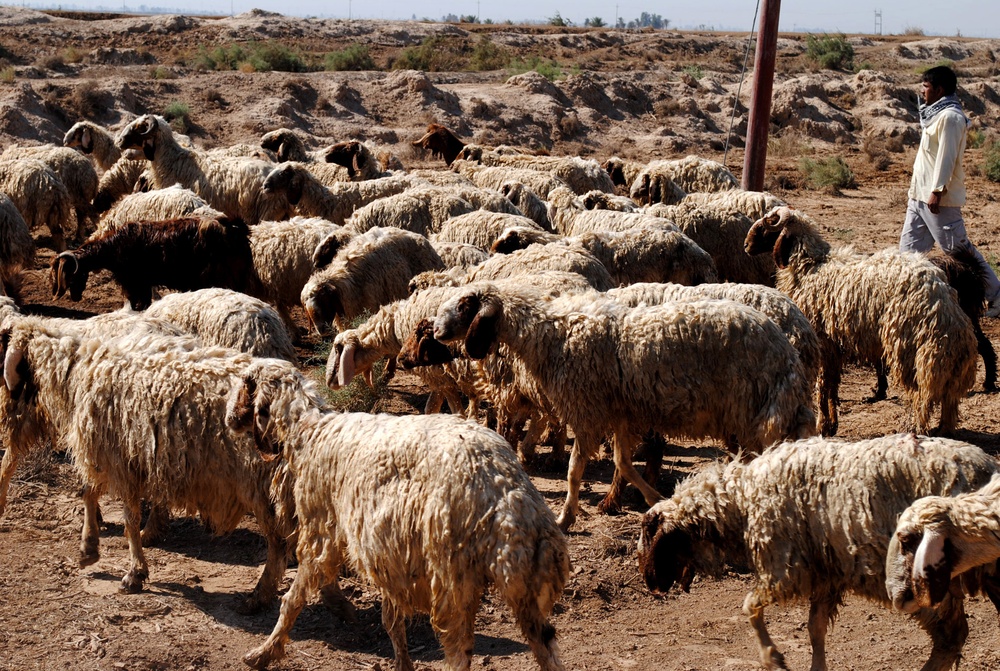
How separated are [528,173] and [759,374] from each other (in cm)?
792

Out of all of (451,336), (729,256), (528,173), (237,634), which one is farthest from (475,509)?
(528,173)

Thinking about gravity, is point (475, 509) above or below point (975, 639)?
above

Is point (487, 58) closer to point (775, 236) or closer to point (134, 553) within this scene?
point (775, 236)

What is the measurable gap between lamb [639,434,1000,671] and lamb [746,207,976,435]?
3.09 m

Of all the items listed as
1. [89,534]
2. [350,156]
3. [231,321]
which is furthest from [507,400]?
[350,156]

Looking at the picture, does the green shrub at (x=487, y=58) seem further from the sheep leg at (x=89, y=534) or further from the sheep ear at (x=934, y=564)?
the sheep ear at (x=934, y=564)

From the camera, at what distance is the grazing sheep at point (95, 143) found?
52.5 feet

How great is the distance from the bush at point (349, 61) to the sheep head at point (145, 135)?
20495 millimetres

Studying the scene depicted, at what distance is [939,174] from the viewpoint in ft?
32.7

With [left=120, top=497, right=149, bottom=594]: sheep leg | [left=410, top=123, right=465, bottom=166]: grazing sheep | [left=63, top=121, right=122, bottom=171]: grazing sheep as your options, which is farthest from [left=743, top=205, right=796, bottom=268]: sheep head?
[left=63, top=121, right=122, bottom=171]: grazing sheep

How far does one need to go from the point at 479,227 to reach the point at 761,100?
570 centimetres

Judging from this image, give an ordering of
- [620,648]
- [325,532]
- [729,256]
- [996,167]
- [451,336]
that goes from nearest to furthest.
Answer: [325,532] → [620,648] → [451,336] → [729,256] → [996,167]

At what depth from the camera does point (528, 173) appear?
1430cm

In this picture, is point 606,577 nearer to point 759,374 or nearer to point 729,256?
point 759,374
